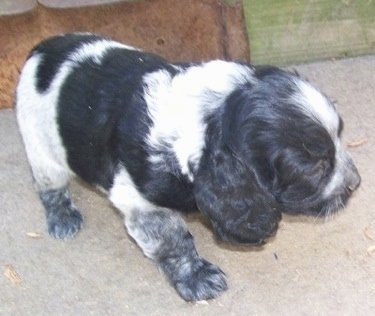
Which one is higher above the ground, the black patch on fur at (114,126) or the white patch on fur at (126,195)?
the black patch on fur at (114,126)

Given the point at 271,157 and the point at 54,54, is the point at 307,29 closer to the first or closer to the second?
the point at 54,54

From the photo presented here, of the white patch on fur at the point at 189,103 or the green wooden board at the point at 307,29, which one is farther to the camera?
the green wooden board at the point at 307,29

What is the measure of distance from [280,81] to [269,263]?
118 centimetres

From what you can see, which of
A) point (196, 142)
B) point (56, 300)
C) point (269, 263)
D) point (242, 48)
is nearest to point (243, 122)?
point (196, 142)

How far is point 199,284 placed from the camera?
13.0 feet

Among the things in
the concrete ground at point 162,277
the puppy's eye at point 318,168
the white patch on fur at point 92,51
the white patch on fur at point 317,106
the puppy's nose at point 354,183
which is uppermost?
the white patch on fur at point 317,106

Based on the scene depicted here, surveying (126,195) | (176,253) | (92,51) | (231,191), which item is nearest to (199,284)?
(176,253)

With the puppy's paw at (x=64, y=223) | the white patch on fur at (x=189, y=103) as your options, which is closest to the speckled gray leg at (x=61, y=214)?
the puppy's paw at (x=64, y=223)

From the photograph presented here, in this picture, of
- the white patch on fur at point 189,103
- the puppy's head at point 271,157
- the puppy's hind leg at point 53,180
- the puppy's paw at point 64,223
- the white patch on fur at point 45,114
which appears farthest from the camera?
the puppy's paw at point 64,223

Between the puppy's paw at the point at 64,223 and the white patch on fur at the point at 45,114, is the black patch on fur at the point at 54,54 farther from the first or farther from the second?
the puppy's paw at the point at 64,223

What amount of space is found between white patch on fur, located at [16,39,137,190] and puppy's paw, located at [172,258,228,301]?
2.76 feet

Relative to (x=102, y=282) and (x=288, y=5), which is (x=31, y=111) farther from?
(x=288, y=5)

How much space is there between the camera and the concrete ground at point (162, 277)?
13.0ft

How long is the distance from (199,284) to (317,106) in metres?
1.19
